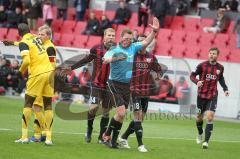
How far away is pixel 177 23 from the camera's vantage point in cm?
3075

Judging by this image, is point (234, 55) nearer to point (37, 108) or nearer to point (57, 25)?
point (57, 25)

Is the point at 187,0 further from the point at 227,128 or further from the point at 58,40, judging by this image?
the point at 227,128

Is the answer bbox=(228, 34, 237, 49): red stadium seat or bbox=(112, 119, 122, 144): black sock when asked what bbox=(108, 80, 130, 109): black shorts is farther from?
bbox=(228, 34, 237, 49): red stadium seat

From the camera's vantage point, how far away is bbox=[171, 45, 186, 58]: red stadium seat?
2795 centimetres

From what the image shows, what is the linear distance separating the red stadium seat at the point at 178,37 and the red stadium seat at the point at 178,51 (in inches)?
30.7

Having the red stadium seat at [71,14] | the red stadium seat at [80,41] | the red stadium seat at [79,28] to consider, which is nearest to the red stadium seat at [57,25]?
the red stadium seat at [71,14]

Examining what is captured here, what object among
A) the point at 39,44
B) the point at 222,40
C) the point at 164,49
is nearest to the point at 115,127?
the point at 39,44

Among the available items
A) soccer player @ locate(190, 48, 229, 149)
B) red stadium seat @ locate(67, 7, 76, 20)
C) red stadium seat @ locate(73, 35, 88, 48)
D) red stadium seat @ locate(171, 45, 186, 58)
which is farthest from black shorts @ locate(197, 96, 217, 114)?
red stadium seat @ locate(67, 7, 76, 20)

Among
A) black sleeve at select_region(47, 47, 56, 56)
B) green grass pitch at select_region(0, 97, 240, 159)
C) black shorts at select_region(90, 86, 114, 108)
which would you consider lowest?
green grass pitch at select_region(0, 97, 240, 159)

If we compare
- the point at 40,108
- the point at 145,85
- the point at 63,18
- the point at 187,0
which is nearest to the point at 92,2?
the point at 63,18

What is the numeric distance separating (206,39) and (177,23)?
100 inches

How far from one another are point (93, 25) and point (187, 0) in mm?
4317

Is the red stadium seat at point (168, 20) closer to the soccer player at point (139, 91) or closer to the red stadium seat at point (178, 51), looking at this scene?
the red stadium seat at point (178, 51)

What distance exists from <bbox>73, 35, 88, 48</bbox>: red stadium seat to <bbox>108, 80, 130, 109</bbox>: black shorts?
55.7ft
